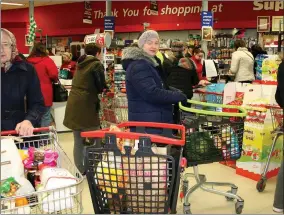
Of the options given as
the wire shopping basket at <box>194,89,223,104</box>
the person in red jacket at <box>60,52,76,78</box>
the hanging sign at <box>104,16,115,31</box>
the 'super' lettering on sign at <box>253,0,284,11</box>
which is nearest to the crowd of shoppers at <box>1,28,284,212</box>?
the wire shopping basket at <box>194,89,223,104</box>

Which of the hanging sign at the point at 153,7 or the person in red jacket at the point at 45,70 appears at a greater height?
the hanging sign at the point at 153,7

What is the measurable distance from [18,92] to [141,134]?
Answer: 100 cm

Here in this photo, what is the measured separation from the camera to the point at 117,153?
1.79 m

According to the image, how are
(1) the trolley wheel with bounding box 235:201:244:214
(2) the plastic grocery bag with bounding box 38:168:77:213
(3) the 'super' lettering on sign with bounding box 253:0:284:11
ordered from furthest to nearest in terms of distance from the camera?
(3) the 'super' lettering on sign with bounding box 253:0:284:11 → (1) the trolley wheel with bounding box 235:201:244:214 → (2) the plastic grocery bag with bounding box 38:168:77:213

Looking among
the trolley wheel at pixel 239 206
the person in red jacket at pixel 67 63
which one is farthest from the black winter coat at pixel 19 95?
the person in red jacket at pixel 67 63

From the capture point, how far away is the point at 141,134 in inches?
74.6

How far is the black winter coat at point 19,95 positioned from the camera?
2.46 metres

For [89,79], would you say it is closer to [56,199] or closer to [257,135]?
[257,135]

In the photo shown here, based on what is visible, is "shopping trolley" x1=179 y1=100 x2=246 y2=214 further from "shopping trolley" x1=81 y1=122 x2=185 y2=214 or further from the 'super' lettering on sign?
the 'super' lettering on sign

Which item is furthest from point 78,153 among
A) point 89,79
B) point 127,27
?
point 127,27

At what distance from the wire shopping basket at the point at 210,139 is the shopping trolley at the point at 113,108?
6.71ft

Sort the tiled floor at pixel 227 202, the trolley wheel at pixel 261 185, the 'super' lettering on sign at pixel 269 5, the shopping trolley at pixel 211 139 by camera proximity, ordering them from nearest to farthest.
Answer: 1. the shopping trolley at pixel 211 139
2. the tiled floor at pixel 227 202
3. the trolley wheel at pixel 261 185
4. the 'super' lettering on sign at pixel 269 5

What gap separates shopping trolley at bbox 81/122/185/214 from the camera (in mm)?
1777

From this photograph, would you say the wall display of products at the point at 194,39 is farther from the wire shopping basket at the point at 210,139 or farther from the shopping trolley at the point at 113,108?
the wire shopping basket at the point at 210,139
